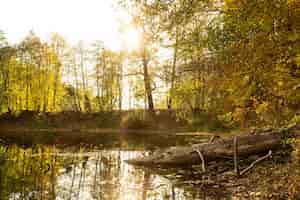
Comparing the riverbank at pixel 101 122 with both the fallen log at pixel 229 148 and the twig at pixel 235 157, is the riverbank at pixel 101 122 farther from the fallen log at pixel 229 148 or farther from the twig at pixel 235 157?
the twig at pixel 235 157

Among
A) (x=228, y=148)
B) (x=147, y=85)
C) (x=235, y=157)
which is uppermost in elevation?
(x=147, y=85)

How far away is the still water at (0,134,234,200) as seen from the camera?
39.9 feet

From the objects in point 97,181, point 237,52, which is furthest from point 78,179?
point 237,52

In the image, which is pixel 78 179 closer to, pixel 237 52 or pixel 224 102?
pixel 224 102

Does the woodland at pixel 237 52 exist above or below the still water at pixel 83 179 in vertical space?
above

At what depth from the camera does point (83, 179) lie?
Result: 1488 cm

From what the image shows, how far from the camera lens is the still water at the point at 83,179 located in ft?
39.9

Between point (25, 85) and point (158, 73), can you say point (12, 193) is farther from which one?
point (25, 85)

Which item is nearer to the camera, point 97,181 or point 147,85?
point 97,181

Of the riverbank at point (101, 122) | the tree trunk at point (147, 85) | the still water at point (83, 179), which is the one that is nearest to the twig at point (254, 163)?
the still water at point (83, 179)

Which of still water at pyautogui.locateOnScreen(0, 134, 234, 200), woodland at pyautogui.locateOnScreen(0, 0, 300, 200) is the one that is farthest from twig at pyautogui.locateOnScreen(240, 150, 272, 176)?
still water at pyautogui.locateOnScreen(0, 134, 234, 200)

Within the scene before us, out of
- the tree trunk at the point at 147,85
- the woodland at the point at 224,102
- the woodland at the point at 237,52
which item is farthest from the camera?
the tree trunk at the point at 147,85

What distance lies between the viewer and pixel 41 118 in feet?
157

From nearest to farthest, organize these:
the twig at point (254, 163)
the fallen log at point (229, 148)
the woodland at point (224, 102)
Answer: the woodland at point (224, 102) < the twig at point (254, 163) < the fallen log at point (229, 148)
